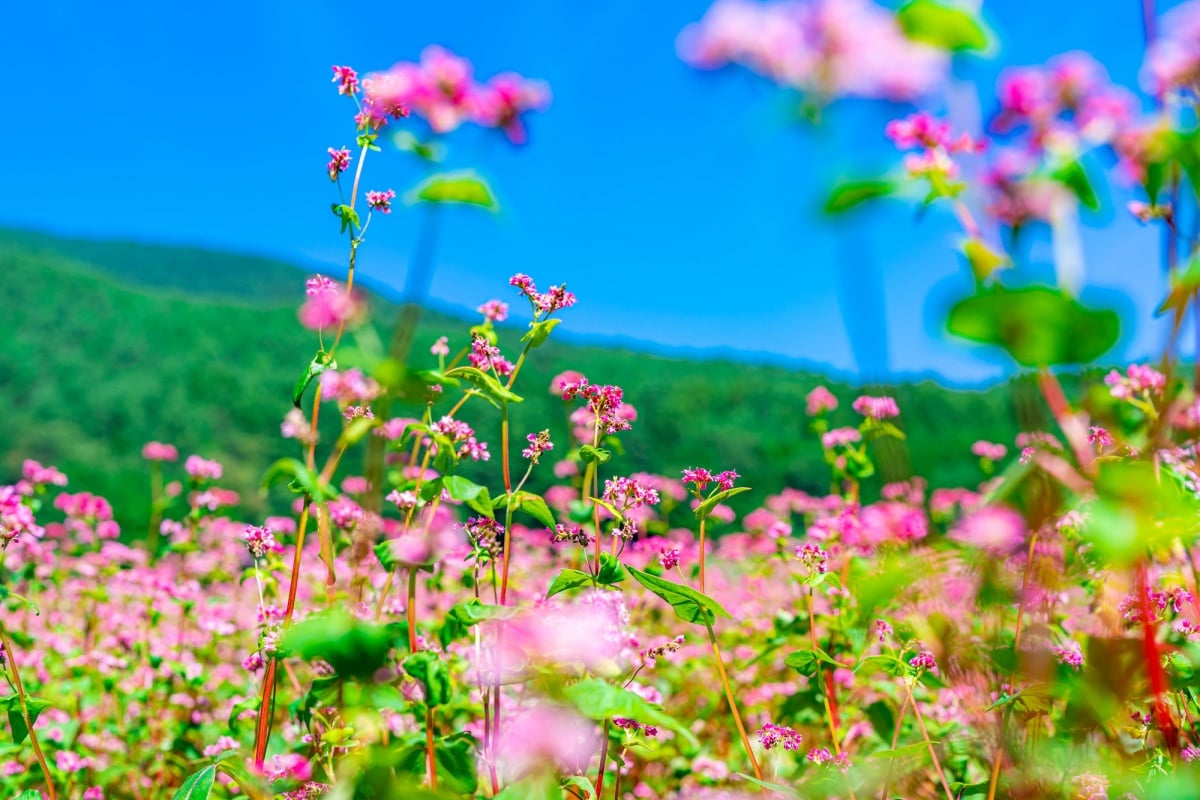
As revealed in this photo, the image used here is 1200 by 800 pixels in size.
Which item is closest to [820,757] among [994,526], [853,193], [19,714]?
[994,526]

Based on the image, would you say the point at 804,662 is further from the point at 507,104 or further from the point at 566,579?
the point at 507,104

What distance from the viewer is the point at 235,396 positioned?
28.7 ft

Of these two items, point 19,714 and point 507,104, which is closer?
point 507,104

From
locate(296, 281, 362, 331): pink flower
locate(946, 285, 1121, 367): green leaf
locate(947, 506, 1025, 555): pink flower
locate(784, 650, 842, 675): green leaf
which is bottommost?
locate(784, 650, 842, 675): green leaf

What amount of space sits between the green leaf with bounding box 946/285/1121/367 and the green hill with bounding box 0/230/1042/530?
3.14m

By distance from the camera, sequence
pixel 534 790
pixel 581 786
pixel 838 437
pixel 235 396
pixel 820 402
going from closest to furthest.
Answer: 1. pixel 534 790
2. pixel 581 786
3. pixel 838 437
4. pixel 820 402
5. pixel 235 396

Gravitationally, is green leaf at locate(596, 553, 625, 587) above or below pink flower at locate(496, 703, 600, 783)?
above

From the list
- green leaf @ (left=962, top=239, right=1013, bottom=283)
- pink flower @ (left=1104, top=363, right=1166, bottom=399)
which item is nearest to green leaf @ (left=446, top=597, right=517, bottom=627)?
green leaf @ (left=962, top=239, right=1013, bottom=283)

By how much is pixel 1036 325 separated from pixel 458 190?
1.57ft

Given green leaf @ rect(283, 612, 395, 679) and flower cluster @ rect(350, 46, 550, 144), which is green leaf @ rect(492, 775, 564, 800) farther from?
flower cluster @ rect(350, 46, 550, 144)

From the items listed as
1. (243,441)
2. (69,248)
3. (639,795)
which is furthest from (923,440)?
(69,248)

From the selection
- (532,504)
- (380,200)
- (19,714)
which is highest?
(380,200)

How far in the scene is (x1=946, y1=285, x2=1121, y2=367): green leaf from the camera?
54 cm

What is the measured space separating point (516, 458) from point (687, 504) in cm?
158
